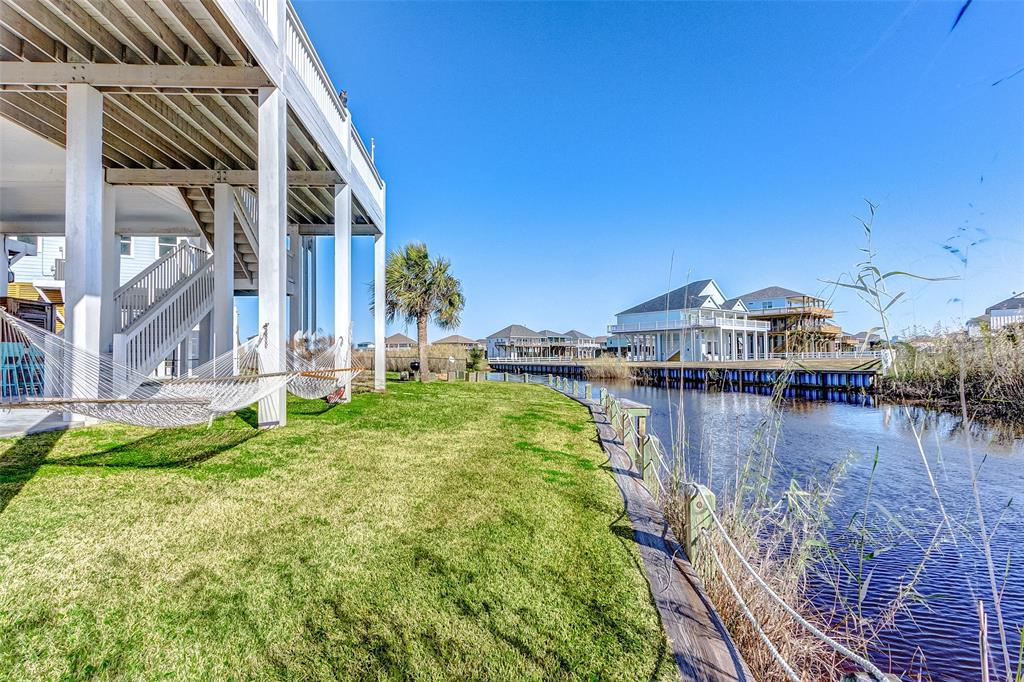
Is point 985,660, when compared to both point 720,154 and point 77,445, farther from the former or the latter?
point 720,154

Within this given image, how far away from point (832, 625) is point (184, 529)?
5.15 metres

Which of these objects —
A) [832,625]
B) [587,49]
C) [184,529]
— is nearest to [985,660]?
[832,625]

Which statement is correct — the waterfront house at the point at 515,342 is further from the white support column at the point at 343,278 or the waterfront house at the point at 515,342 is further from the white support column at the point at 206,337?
the white support column at the point at 343,278

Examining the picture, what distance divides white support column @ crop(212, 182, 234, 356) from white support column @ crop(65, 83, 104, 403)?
10.9 ft

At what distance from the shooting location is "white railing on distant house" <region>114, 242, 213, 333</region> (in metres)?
8.91

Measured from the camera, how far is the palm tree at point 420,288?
19.1m

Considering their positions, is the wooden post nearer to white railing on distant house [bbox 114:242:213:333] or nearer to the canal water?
the canal water

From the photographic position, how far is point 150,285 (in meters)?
9.22

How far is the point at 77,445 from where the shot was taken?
542cm

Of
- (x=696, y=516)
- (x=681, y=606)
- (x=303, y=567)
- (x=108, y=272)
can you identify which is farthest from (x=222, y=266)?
(x=681, y=606)

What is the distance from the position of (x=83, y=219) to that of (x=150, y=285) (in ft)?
12.5

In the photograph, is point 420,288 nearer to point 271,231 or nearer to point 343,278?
point 343,278

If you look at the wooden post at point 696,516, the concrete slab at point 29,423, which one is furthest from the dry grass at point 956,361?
the concrete slab at point 29,423

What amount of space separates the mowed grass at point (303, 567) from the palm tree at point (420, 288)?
44.4 feet
